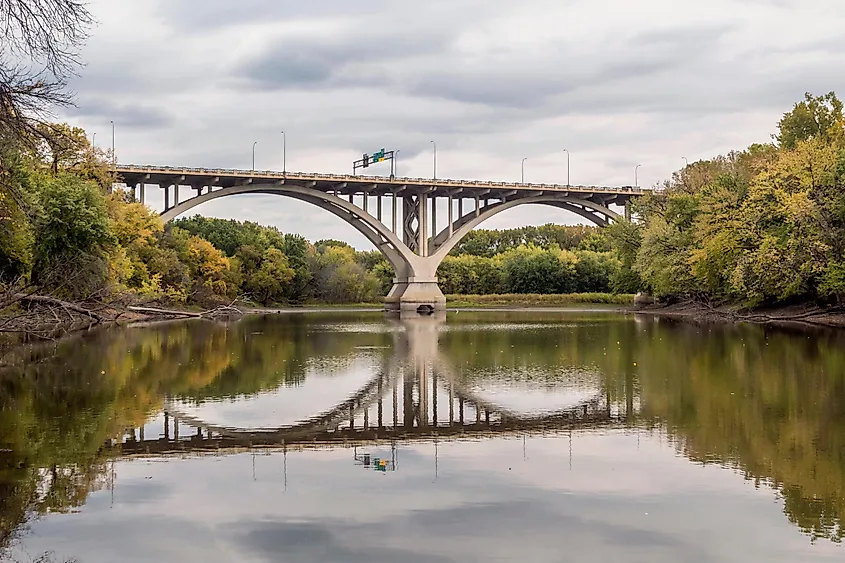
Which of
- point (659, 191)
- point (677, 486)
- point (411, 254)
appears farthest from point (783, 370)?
point (411, 254)

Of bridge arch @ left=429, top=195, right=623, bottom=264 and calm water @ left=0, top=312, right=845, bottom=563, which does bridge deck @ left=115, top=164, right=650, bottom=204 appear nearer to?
bridge arch @ left=429, top=195, right=623, bottom=264

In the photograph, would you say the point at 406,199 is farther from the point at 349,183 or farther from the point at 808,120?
the point at 808,120

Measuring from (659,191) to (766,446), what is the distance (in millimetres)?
51904

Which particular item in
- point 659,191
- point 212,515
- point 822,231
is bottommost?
point 212,515

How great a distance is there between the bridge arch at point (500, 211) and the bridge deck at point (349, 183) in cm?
71

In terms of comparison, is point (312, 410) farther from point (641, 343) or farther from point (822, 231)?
point (822, 231)

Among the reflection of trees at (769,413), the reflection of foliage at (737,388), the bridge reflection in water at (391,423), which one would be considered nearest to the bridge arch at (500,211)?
the reflection of foliage at (737,388)

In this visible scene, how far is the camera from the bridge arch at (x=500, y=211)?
70.5 m

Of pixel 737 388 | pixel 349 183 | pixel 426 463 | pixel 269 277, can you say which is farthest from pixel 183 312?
pixel 269 277

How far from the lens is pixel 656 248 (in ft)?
181

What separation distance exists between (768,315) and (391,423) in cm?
3492

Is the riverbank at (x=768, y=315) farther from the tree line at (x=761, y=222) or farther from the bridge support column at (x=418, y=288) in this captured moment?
the bridge support column at (x=418, y=288)

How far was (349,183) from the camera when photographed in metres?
64.8

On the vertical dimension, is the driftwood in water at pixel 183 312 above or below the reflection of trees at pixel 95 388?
above
